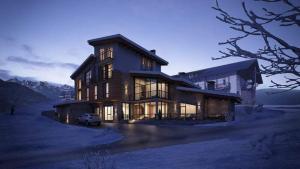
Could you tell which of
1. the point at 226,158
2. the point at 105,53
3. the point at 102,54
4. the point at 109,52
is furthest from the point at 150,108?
the point at 226,158

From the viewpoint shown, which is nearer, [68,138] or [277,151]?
[277,151]

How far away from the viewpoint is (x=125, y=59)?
44.1 m

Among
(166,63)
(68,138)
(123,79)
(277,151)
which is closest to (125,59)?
(123,79)

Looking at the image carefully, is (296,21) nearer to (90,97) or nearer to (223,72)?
A: (90,97)

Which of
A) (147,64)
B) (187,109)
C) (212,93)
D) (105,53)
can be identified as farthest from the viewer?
(147,64)

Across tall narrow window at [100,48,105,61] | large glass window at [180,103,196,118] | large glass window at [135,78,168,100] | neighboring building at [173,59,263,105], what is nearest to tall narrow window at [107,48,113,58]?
tall narrow window at [100,48,105,61]

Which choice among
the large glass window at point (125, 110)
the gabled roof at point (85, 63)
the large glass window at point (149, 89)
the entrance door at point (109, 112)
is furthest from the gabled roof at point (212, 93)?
the gabled roof at point (85, 63)

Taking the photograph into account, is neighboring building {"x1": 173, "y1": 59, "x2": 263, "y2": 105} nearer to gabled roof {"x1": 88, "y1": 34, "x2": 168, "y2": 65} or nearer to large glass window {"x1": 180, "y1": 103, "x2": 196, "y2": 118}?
large glass window {"x1": 180, "y1": 103, "x2": 196, "y2": 118}

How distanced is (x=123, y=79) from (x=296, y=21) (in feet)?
130

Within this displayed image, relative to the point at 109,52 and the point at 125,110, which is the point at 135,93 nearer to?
the point at 125,110

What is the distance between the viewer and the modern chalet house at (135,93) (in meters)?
42.3

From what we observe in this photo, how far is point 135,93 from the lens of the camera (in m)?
44.6

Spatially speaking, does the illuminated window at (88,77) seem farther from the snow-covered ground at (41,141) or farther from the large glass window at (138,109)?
the snow-covered ground at (41,141)

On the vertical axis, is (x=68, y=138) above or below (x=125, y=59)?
below
